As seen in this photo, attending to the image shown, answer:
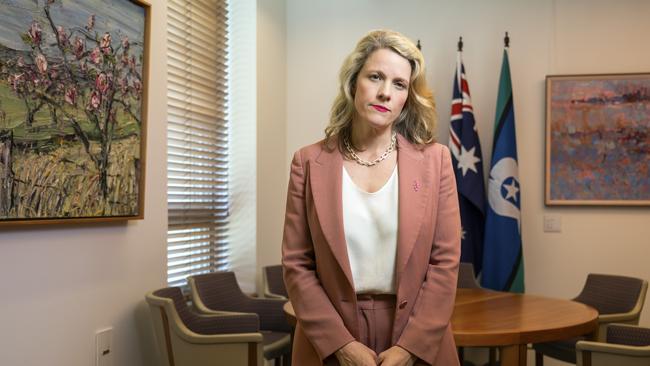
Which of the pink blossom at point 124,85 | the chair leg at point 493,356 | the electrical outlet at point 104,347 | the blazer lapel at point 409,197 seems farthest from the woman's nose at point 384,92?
the chair leg at point 493,356

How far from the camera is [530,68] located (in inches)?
187

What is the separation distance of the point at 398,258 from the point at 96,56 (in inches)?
75.0

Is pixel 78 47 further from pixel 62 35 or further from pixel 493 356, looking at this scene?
pixel 493 356

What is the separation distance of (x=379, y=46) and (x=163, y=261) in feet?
7.21

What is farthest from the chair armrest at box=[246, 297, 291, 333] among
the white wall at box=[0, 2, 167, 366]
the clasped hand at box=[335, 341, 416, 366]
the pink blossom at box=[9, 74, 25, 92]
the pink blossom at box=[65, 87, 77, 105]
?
the clasped hand at box=[335, 341, 416, 366]

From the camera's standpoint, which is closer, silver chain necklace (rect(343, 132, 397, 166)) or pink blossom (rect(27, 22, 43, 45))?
silver chain necklace (rect(343, 132, 397, 166))

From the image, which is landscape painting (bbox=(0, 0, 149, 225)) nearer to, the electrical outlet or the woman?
the electrical outlet

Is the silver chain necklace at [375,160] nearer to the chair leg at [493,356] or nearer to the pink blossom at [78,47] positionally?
the pink blossom at [78,47]

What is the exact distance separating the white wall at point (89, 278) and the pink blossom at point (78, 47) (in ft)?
1.87

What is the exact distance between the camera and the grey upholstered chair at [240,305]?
3504 mm

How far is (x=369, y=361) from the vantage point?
1.49 meters

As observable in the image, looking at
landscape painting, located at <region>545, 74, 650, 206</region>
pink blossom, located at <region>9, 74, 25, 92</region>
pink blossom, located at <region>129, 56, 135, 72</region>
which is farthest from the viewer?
landscape painting, located at <region>545, 74, 650, 206</region>

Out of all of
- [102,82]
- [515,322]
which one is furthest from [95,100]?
[515,322]

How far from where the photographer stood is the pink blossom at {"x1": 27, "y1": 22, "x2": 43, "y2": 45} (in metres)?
2.48
